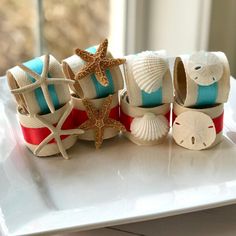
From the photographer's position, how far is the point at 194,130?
2.27ft

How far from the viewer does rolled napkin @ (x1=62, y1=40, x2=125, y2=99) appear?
67 cm

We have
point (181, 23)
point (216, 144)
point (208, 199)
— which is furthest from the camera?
point (181, 23)

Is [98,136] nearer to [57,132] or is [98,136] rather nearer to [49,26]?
[57,132]

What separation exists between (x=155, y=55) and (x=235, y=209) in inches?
8.1

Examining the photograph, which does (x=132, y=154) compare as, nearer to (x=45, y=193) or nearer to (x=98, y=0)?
(x=45, y=193)

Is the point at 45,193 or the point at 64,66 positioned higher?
the point at 64,66

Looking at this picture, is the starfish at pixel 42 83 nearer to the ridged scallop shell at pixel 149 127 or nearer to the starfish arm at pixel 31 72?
the starfish arm at pixel 31 72

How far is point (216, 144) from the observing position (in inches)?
28.1

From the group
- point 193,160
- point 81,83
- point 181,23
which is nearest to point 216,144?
point 193,160

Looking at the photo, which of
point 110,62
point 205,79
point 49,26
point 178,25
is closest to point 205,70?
point 205,79

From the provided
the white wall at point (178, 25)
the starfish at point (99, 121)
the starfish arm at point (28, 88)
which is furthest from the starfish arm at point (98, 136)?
the white wall at point (178, 25)

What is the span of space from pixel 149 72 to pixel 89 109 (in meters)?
0.09

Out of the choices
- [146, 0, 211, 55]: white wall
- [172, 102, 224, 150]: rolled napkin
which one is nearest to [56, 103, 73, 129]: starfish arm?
[172, 102, 224, 150]: rolled napkin

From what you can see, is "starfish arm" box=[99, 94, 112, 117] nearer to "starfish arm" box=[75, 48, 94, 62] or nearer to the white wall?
"starfish arm" box=[75, 48, 94, 62]
